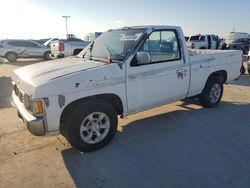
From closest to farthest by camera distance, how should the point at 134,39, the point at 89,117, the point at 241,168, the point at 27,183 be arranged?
1. the point at 27,183
2. the point at 241,168
3. the point at 89,117
4. the point at 134,39

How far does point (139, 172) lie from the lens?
342 cm

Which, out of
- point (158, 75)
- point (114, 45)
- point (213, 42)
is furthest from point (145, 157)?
point (213, 42)

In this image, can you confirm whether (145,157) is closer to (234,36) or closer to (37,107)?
(37,107)

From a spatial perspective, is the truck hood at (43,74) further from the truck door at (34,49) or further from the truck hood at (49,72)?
the truck door at (34,49)

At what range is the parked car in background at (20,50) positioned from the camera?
62.9 feet

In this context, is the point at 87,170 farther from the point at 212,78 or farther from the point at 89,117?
the point at 212,78

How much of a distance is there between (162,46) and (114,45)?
3.12 feet

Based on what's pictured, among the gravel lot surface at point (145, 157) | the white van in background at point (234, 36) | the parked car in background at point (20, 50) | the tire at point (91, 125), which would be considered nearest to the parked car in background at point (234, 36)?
the white van in background at point (234, 36)

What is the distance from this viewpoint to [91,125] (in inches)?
155

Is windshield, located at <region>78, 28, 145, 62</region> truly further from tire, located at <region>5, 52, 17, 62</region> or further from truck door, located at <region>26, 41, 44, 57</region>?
tire, located at <region>5, 52, 17, 62</region>

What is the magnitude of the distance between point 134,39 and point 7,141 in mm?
2902

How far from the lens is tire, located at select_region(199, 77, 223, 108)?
6020mm

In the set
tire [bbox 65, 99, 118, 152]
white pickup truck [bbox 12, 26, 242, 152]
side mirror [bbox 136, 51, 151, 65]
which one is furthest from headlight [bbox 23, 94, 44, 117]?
side mirror [bbox 136, 51, 151, 65]

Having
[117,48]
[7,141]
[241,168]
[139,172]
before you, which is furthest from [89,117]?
[241,168]
